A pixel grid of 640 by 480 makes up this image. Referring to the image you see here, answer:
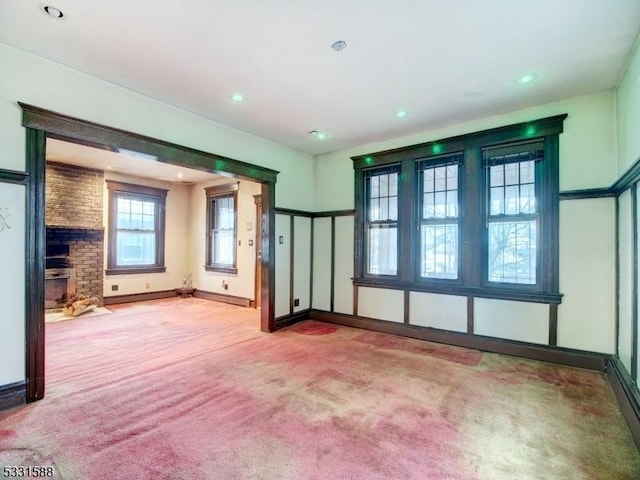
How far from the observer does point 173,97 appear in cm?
357

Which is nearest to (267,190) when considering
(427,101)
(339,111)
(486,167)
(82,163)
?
(339,111)

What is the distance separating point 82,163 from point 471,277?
7206mm

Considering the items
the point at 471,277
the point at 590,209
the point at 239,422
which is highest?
the point at 590,209

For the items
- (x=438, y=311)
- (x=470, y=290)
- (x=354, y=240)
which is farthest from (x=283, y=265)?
(x=470, y=290)

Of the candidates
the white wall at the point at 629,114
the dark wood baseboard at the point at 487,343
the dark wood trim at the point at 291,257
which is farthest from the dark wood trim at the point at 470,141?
the dark wood baseboard at the point at 487,343

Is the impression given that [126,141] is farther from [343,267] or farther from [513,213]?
[513,213]

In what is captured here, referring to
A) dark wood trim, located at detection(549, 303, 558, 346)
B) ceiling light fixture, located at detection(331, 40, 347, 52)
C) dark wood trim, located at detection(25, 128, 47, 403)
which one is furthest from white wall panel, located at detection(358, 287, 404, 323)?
dark wood trim, located at detection(25, 128, 47, 403)

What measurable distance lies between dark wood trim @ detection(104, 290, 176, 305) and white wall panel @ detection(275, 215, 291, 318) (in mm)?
4054

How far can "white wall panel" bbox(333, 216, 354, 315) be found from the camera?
5.41m

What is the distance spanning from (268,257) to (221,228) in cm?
315

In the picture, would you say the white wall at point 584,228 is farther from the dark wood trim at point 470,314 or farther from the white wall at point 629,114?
the dark wood trim at point 470,314

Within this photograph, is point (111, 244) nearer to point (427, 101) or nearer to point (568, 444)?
point (427, 101)

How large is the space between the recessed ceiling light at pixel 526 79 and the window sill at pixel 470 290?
2.33 meters

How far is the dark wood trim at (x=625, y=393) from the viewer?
2301 millimetres
